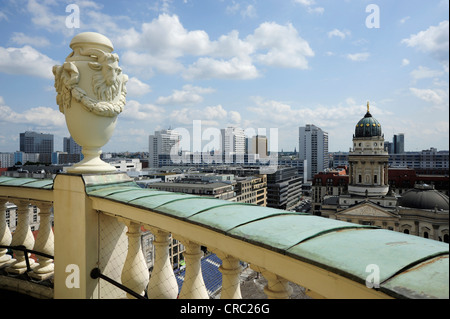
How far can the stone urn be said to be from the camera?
3.24 m

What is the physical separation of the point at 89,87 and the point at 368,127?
165 feet

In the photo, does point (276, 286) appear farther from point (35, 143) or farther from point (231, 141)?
point (35, 143)

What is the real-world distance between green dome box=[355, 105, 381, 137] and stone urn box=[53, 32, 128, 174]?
1957 inches

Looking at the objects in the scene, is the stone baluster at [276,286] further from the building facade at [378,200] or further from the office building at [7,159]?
the office building at [7,159]

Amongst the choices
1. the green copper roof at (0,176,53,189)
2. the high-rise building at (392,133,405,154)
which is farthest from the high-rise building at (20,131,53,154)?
the high-rise building at (392,133,405,154)

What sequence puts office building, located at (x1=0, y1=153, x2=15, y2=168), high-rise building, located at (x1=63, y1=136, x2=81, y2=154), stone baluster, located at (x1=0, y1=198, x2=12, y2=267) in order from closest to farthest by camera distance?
stone baluster, located at (x1=0, y1=198, x2=12, y2=267)
office building, located at (x1=0, y1=153, x2=15, y2=168)
high-rise building, located at (x1=63, y1=136, x2=81, y2=154)

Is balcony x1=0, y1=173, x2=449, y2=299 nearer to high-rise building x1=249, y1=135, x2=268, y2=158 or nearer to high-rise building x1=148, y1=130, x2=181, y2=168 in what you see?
high-rise building x1=249, y1=135, x2=268, y2=158

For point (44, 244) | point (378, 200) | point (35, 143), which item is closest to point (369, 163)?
point (378, 200)

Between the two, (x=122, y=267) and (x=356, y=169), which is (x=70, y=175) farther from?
(x=356, y=169)

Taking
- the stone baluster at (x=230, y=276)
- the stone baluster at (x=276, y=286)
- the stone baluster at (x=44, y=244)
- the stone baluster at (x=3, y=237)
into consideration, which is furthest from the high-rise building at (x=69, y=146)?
the stone baluster at (x=276, y=286)

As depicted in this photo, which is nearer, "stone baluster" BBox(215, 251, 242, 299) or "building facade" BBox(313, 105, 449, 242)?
"stone baluster" BBox(215, 251, 242, 299)
